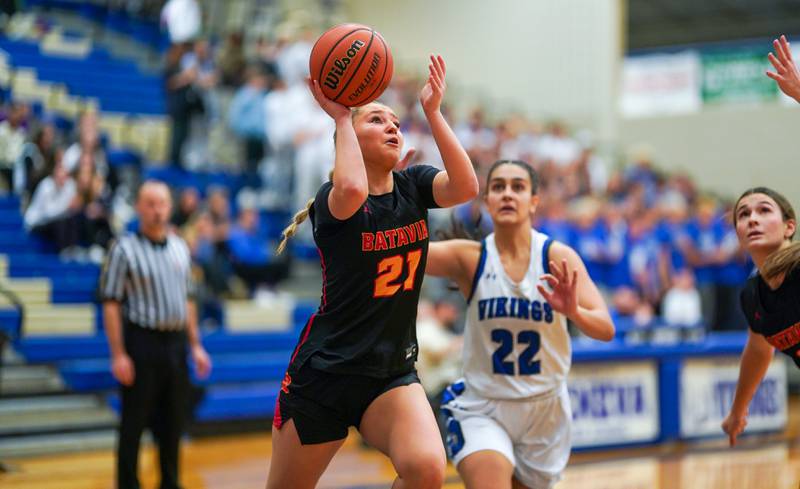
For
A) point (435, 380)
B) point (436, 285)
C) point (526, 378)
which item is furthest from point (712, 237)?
point (526, 378)

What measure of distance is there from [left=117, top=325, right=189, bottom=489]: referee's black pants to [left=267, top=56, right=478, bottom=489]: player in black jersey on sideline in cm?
268

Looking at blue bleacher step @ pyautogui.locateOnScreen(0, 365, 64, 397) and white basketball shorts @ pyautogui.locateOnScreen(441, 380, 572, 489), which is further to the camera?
blue bleacher step @ pyautogui.locateOnScreen(0, 365, 64, 397)

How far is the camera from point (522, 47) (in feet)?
69.3

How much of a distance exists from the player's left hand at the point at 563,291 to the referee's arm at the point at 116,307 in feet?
9.92

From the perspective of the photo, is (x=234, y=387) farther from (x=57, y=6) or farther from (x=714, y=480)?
(x=57, y=6)

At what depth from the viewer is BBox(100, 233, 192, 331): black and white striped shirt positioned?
638cm

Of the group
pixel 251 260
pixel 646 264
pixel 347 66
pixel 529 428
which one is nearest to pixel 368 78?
pixel 347 66

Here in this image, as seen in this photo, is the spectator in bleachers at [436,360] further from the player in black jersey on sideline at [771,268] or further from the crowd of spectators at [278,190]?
the player in black jersey on sideline at [771,268]

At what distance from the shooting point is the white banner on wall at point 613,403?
29.8ft

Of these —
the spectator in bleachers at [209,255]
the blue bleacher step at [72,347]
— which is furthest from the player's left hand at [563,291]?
the spectator in bleachers at [209,255]

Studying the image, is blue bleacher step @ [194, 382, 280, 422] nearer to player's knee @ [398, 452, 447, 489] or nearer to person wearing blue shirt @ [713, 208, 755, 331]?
player's knee @ [398, 452, 447, 489]

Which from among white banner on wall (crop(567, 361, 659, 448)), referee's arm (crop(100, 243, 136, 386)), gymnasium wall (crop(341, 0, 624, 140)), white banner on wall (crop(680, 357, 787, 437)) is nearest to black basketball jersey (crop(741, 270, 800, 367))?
referee's arm (crop(100, 243, 136, 386))

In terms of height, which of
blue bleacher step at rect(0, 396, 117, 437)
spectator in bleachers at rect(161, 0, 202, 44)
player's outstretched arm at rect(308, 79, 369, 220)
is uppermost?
spectator in bleachers at rect(161, 0, 202, 44)

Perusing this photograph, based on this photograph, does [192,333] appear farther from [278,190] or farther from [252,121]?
[252,121]
